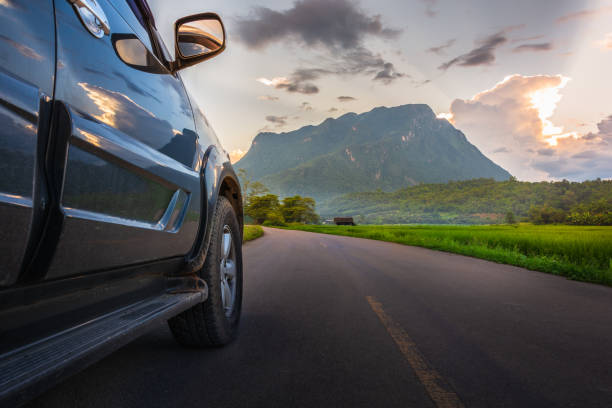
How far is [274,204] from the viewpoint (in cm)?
9831

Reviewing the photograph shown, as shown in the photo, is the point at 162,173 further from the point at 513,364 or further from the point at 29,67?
the point at 513,364

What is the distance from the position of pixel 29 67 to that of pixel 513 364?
322cm

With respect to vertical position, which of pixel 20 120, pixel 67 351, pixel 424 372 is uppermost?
pixel 20 120

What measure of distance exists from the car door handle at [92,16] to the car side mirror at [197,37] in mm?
694

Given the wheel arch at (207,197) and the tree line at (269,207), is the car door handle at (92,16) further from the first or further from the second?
the tree line at (269,207)

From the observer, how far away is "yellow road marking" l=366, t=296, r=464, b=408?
A: 205 cm

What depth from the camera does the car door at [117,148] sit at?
1193 millimetres

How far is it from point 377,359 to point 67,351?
2101mm

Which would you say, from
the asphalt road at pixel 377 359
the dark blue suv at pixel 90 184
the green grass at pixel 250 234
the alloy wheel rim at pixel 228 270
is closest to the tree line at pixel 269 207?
the green grass at pixel 250 234

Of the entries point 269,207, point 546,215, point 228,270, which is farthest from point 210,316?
point 269,207

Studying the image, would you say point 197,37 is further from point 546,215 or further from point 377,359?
point 546,215

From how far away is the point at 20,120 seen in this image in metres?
0.96

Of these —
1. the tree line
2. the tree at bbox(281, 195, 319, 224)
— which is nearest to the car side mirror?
the tree line

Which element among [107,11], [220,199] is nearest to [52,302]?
[107,11]
